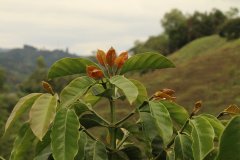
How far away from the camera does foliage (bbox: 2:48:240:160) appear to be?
1.32 meters

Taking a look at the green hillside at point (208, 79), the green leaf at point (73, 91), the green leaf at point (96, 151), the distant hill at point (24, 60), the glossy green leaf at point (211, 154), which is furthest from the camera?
the distant hill at point (24, 60)

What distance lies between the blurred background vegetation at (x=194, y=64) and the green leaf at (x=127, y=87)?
20.5m

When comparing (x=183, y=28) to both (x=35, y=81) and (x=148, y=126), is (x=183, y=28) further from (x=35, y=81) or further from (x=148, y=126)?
(x=148, y=126)

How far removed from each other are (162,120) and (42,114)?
34 cm

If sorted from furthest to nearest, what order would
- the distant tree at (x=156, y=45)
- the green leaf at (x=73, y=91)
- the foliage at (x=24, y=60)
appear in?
the foliage at (x=24, y=60), the distant tree at (x=156, y=45), the green leaf at (x=73, y=91)

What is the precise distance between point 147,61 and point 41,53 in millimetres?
186845

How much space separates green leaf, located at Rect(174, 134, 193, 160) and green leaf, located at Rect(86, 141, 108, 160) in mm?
240

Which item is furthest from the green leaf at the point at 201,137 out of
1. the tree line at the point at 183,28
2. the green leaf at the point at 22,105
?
the tree line at the point at 183,28

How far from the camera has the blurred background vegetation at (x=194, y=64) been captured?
94.5 feet

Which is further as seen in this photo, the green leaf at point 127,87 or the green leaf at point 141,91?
the green leaf at point 141,91

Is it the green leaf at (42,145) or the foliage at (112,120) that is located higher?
the foliage at (112,120)

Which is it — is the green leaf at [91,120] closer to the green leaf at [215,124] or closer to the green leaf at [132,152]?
the green leaf at [132,152]

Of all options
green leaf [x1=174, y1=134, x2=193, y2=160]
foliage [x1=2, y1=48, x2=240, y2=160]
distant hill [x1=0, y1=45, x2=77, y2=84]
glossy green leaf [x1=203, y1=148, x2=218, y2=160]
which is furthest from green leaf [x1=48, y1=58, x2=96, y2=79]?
distant hill [x1=0, y1=45, x2=77, y2=84]

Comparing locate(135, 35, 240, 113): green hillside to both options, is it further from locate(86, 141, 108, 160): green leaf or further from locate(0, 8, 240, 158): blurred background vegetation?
locate(86, 141, 108, 160): green leaf
